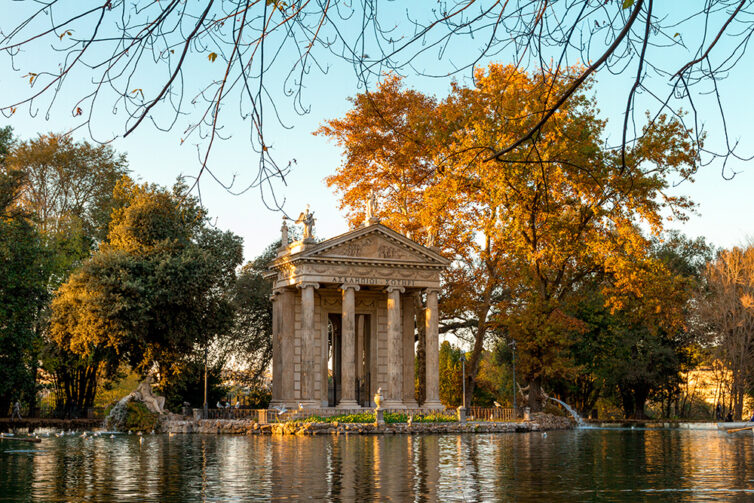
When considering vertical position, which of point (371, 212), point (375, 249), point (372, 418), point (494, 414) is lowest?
point (494, 414)

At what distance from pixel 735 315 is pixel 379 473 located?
4162cm

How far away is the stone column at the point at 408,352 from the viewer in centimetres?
4631

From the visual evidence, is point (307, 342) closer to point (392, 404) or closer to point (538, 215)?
point (392, 404)

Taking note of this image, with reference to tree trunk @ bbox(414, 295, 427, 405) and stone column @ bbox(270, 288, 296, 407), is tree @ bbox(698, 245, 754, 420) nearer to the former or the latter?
tree trunk @ bbox(414, 295, 427, 405)

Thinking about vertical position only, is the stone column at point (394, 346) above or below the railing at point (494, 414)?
above

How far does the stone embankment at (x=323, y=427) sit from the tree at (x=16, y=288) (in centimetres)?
844

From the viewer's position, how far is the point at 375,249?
44031 mm

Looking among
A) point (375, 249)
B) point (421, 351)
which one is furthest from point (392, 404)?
point (375, 249)

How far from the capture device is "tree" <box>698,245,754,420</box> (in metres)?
51.5

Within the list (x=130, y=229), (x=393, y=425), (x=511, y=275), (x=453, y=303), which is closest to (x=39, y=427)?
(x=130, y=229)

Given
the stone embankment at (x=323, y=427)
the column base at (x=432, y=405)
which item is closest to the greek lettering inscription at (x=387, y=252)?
the column base at (x=432, y=405)

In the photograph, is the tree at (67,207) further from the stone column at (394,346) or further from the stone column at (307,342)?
the stone column at (394,346)

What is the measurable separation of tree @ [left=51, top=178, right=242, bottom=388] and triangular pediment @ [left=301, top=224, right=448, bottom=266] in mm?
6095

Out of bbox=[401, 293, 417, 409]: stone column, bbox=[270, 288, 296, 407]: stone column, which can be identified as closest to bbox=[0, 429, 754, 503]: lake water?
bbox=[270, 288, 296, 407]: stone column
